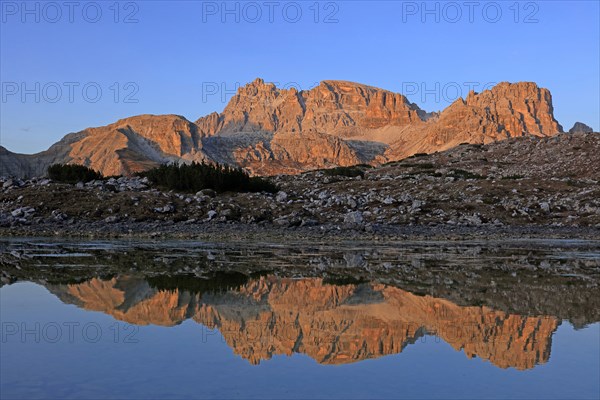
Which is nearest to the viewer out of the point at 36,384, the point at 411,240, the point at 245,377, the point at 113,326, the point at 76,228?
the point at 36,384

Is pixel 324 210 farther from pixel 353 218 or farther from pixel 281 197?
pixel 281 197

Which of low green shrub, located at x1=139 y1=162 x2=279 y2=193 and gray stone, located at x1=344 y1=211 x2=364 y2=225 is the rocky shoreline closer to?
gray stone, located at x1=344 y1=211 x2=364 y2=225

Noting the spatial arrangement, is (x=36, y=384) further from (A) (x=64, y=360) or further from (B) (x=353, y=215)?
(B) (x=353, y=215)

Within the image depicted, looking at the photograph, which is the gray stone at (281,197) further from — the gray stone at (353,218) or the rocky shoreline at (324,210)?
the gray stone at (353,218)

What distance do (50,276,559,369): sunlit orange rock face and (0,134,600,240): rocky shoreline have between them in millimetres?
15088

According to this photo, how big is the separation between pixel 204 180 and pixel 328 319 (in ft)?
97.5

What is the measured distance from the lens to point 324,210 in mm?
34750

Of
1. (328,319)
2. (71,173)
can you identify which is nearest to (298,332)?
(328,319)

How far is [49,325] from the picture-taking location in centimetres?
894

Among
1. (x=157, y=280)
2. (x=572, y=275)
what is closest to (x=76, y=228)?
(x=157, y=280)

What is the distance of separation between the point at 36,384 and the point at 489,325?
18.9 feet

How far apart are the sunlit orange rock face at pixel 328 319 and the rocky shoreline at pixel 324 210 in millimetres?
15088

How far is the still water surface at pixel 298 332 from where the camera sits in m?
6.21

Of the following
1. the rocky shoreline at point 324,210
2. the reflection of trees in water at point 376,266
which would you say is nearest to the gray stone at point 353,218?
the rocky shoreline at point 324,210
